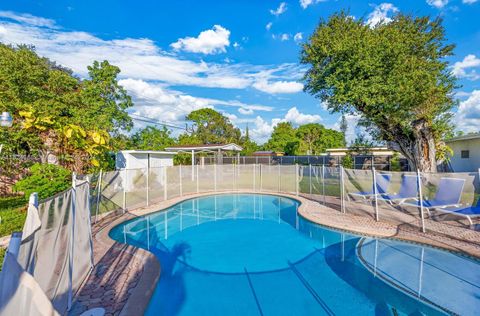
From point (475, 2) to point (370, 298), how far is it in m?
15.4

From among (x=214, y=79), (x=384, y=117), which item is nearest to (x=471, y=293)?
(x=384, y=117)

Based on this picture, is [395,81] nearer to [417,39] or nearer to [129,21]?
[417,39]

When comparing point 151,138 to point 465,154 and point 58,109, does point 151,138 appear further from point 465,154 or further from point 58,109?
point 465,154

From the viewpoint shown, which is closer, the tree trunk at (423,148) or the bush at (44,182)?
the bush at (44,182)

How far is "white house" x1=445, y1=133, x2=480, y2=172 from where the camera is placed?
13.1m

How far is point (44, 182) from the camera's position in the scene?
722 cm

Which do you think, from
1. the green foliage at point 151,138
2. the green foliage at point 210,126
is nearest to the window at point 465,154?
the green foliage at point 151,138

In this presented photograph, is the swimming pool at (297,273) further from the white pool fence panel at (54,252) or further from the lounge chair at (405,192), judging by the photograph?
the lounge chair at (405,192)

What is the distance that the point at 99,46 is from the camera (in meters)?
17.6

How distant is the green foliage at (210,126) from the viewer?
48.2m

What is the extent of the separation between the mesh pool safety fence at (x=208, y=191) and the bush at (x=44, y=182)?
0.96 metres

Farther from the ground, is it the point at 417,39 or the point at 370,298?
the point at 417,39

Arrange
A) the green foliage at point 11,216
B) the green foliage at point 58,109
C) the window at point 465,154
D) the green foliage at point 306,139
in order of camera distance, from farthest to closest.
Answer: the green foliage at point 306,139 < the window at point 465,154 < the green foliage at point 58,109 < the green foliage at point 11,216

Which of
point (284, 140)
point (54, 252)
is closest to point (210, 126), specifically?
point (284, 140)
